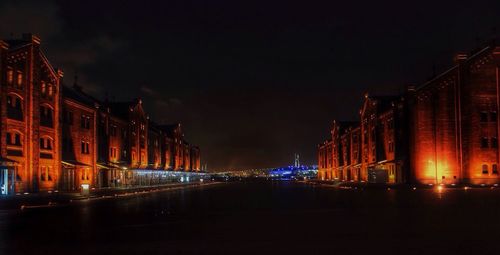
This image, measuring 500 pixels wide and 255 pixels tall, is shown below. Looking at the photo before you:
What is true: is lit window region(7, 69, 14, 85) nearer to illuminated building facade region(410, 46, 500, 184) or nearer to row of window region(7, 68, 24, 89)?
row of window region(7, 68, 24, 89)

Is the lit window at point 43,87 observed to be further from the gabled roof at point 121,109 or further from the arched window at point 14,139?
the gabled roof at point 121,109

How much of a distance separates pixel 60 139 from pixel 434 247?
4822 cm

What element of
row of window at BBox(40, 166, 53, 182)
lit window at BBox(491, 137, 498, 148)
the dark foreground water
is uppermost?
lit window at BBox(491, 137, 498, 148)

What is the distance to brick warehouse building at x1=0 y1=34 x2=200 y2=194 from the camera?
47438 mm

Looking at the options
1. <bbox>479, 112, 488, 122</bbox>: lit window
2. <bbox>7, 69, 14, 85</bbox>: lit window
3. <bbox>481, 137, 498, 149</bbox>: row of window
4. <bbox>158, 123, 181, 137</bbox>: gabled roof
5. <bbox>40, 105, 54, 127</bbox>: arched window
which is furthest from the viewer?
<bbox>158, 123, 181, 137</bbox>: gabled roof

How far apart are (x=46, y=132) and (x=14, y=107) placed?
19.5 feet

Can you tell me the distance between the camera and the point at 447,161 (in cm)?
7125

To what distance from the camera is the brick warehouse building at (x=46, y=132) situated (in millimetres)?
47438

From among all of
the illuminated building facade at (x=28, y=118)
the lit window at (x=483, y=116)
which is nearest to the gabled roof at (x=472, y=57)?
the lit window at (x=483, y=116)

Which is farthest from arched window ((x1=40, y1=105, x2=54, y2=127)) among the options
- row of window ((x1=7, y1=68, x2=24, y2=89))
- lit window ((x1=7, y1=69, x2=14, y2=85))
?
lit window ((x1=7, y1=69, x2=14, y2=85))

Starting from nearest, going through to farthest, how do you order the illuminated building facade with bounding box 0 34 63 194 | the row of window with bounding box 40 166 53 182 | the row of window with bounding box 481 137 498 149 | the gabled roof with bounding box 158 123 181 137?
the illuminated building facade with bounding box 0 34 63 194 < the row of window with bounding box 40 166 53 182 < the row of window with bounding box 481 137 498 149 < the gabled roof with bounding box 158 123 181 137

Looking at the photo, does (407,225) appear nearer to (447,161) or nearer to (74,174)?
(74,174)

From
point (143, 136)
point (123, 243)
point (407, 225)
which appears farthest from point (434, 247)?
point (143, 136)

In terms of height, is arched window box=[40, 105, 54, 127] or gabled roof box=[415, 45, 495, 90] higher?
gabled roof box=[415, 45, 495, 90]
